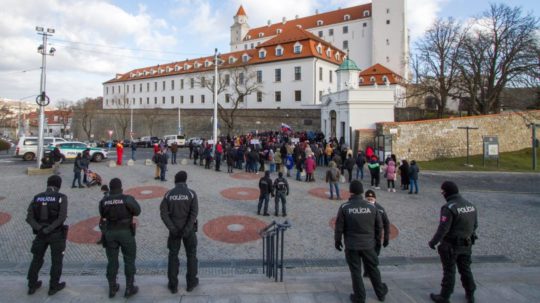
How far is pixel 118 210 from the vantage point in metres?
5.07

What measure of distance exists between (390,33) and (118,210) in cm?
7224

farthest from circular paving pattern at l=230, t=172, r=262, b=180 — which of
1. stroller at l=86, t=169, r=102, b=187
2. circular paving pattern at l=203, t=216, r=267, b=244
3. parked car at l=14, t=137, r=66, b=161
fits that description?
parked car at l=14, t=137, r=66, b=161

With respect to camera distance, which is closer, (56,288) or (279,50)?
(56,288)

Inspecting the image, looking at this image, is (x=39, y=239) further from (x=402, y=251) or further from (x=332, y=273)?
(x=402, y=251)

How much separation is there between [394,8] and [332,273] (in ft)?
236

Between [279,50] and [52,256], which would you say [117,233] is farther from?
[279,50]

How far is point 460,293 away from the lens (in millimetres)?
5379

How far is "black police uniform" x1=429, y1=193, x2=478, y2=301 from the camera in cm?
497

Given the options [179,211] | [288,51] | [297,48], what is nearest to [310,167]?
[179,211]

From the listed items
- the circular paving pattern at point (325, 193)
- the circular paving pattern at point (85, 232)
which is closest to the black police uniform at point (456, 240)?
the circular paving pattern at point (85, 232)

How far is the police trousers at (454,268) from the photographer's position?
4984 millimetres

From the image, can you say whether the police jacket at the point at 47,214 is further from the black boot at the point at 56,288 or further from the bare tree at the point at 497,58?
the bare tree at the point at 497,58

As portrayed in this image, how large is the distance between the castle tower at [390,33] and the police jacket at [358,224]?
2630 inches

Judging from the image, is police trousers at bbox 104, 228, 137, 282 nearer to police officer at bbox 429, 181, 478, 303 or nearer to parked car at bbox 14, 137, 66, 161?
police officer at bbox 429, 181, 478, 303
